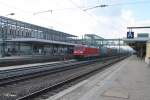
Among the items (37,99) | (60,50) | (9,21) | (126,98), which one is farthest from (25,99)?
(60,50)

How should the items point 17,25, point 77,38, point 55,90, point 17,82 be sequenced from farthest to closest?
point 77,38, point 17,25, point 17,82, point 55,90

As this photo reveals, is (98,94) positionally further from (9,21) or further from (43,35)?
(43,35)

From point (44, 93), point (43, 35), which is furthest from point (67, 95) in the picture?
point (43, 35)

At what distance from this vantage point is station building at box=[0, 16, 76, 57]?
56097 millimetres

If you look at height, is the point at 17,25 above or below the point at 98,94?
above

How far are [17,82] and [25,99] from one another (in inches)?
200

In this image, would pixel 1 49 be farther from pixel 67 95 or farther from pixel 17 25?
pixel 67 95

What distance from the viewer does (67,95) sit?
11.5 m

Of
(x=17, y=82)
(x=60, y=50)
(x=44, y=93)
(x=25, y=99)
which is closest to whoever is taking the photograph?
(x=25, y=99)

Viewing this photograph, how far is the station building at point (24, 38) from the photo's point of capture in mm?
56097

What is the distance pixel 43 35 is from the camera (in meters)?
79.8

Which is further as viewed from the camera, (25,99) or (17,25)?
(17,25)

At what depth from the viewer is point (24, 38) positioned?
5706cm

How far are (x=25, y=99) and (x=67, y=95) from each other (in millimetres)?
2275
